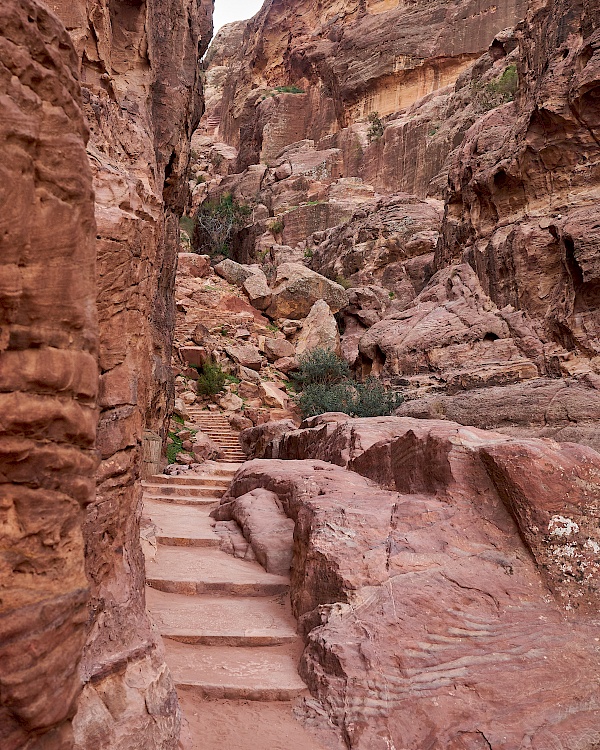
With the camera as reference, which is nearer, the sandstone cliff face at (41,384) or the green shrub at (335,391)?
the sandstone cliff face at (41,384)

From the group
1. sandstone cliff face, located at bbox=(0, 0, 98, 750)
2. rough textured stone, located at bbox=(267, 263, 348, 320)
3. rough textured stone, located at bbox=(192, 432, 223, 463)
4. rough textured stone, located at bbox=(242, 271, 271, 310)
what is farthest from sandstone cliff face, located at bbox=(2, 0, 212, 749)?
rough textured stone, located at bbox=(242, 271, 271, 310)

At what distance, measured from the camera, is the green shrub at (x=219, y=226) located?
3225 centimetres

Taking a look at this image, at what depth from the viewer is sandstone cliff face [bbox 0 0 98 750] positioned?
180 cm

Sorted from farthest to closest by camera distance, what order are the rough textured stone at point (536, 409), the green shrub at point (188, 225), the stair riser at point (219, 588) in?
the green shrub at point (188, 225) → the rough textured stone at point (536, 409) → the stair riser at point (219, 588)

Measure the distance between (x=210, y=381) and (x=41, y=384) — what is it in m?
17.3

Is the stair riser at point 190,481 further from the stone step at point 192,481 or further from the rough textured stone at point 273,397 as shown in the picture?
the rough textured stone at point 273,397

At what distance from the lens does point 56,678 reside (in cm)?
186

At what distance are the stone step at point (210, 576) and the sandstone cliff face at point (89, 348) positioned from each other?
175 cm

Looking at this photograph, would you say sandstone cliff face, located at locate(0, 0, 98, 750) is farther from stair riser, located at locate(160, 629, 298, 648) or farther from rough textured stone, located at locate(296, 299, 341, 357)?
rough textured stone, located at locate(296, 299, 341, 357)

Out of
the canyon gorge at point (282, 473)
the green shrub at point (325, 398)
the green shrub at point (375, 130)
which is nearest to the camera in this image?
the canyon gorge at point (282, 473)

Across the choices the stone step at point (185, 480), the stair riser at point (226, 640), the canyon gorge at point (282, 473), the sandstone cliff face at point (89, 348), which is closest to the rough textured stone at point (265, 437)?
the canyon gorge at point (282, 473)

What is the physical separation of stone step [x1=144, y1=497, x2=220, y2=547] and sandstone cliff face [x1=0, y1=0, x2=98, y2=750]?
5.17 metres

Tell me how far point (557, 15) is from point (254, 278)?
14.5m

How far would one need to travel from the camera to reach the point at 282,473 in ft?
24.4
